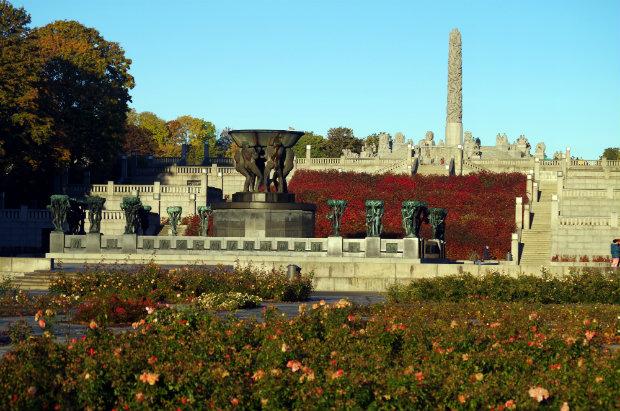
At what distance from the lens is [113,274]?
31.8 meters

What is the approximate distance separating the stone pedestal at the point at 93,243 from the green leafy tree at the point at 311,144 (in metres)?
94.4

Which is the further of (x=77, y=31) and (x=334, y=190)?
(x=77, y=31)

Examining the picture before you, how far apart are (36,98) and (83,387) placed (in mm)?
51854

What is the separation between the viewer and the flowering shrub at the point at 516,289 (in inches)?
1216

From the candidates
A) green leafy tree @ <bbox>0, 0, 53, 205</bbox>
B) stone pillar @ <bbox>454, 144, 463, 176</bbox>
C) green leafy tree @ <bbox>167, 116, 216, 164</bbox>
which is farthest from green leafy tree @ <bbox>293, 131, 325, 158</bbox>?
green leafy tree @ <bbox>0, 0, 53, 205</bbox>

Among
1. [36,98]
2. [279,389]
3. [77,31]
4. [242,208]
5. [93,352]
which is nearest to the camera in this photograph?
[279,389]

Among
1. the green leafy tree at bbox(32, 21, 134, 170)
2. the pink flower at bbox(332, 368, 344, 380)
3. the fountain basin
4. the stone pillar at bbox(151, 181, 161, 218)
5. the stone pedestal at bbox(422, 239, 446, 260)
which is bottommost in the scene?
the pink flower at bbox(332, 368, 344, 380)

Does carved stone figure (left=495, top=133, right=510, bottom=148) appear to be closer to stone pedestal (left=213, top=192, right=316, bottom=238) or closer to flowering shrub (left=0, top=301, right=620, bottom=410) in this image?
stone pedestal (left=213, top=192, right=316, bottom=238)

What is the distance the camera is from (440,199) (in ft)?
241

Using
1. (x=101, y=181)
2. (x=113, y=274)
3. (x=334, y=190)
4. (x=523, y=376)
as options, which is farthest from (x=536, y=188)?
(x=523, y=376)

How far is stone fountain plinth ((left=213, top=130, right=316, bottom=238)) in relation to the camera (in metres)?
43.4

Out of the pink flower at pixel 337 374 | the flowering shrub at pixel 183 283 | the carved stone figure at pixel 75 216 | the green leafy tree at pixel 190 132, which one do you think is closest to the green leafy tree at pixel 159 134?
the green leafy tree at pixel 190 132

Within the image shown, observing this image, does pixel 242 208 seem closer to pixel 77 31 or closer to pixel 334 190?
pixel 334 190

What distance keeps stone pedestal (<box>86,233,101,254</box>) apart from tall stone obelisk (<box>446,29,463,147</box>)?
66.9 meters
